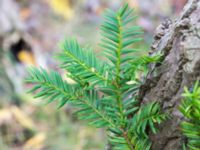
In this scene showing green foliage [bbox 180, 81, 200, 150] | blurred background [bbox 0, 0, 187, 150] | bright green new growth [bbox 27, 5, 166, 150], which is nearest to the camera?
green foliage [bbox 180, 81, 200, 150]

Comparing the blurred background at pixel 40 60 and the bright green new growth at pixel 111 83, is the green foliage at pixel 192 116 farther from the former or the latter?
the blurred background at pixel 40 60

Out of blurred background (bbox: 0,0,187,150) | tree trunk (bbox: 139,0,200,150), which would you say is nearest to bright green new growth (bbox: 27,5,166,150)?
tree trunk (bbox: 139,0,200,150)

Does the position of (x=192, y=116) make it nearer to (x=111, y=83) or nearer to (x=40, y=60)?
(x=111, y=83)

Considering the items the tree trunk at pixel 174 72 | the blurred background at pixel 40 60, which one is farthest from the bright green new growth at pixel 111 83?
the blurred background at pixel 40 60

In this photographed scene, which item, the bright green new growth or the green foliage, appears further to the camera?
the bright green new growth

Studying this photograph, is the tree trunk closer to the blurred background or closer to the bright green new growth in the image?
the bright green new growth

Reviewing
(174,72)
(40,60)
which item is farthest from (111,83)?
(40,60)

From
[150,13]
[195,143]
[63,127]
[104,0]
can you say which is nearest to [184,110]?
[195,143]
